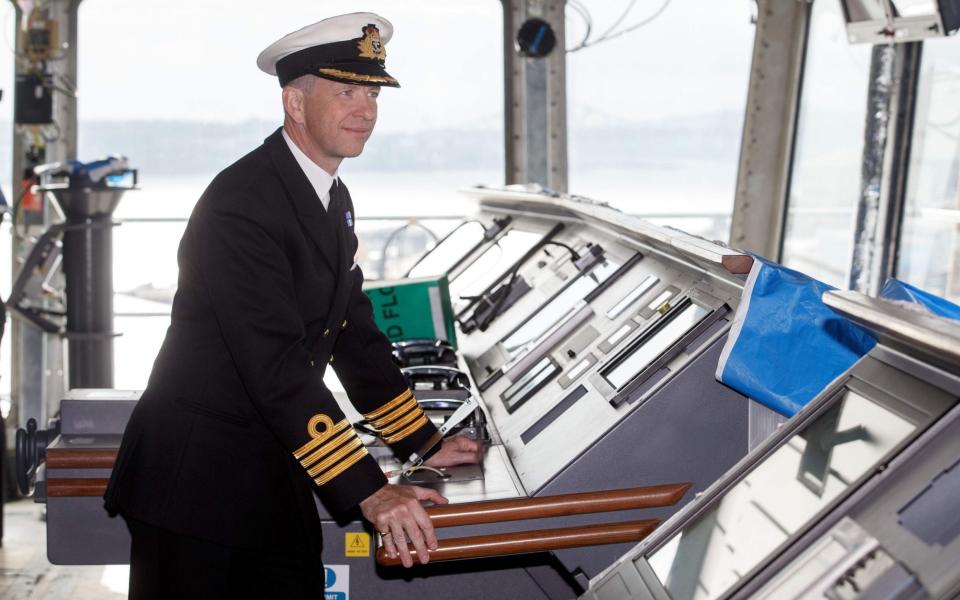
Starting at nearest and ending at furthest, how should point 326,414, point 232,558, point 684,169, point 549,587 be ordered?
point 326,414
point 232,558
point 549,587
point 684,169

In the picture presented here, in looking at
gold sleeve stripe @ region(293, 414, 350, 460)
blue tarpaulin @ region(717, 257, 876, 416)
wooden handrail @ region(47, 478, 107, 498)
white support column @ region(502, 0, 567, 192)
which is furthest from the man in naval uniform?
white support column @ region(502, 0, 567, 192)

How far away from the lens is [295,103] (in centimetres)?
174

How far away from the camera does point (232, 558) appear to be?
69.9 inches

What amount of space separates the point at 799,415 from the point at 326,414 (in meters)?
0.66

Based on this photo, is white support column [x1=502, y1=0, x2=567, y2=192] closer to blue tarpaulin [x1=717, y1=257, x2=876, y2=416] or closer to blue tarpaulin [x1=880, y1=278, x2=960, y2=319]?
blue tarpaulin [x1=717, y1=257, x2=876, y2=416]

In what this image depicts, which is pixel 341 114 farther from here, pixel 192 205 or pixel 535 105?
pixel 535 105

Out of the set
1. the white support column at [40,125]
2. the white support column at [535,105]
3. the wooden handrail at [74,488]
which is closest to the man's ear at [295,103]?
the wooden handrail at [74,488]

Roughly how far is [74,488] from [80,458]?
0.23 ft

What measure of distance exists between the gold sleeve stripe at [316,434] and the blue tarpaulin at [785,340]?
26.5 inches

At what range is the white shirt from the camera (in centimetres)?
177

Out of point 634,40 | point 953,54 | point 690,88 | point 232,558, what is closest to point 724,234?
point 690,88

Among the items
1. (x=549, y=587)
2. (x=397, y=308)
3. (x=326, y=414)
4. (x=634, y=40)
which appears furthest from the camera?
(x=634, y=40)

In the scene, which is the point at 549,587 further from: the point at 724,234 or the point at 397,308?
the point at 724,234

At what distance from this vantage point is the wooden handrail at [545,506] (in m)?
1.72
